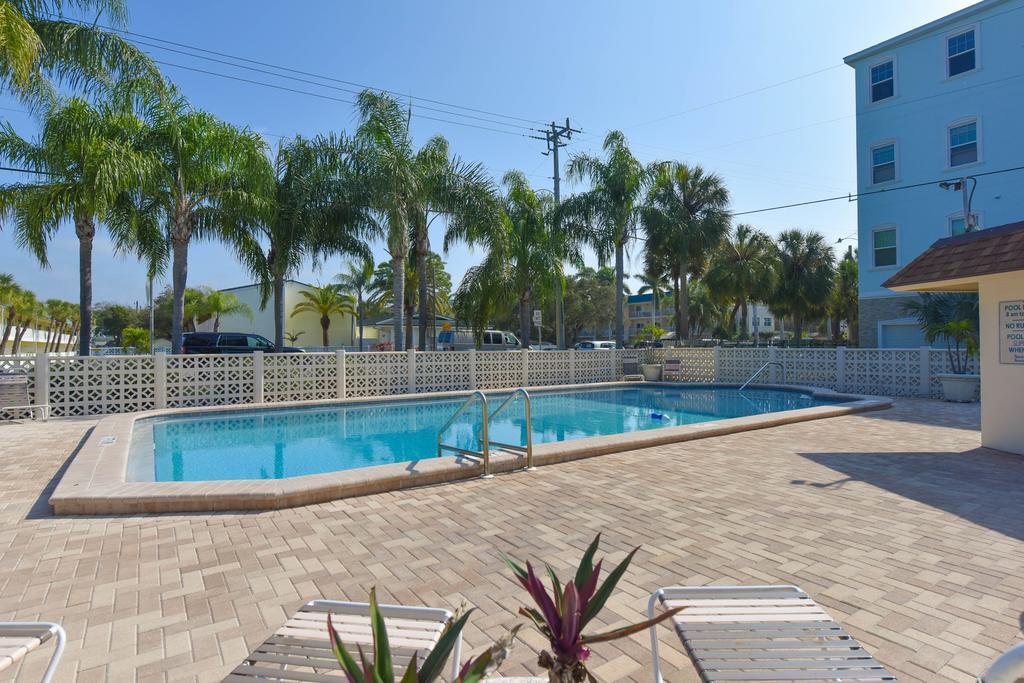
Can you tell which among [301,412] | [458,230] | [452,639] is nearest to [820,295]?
[458,230]

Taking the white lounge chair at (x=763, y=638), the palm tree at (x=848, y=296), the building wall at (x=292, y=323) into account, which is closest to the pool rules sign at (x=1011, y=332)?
the white lounge chair at (x=763, y=638)

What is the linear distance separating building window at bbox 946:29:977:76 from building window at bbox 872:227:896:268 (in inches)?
216

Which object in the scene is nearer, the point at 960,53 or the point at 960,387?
the point at 960,387

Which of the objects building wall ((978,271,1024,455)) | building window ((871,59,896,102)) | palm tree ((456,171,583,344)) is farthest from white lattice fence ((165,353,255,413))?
building window ((871,59,896,102))

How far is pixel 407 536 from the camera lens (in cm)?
432

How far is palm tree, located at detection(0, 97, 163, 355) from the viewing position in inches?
465

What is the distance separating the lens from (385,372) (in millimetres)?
15875

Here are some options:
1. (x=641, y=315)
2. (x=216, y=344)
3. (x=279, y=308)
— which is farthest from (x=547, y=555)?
(x=641, y=315)

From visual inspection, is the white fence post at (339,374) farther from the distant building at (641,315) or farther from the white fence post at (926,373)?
the distant building at (641,315)

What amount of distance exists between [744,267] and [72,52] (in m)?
29.5

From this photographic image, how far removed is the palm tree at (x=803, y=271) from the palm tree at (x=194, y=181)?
92.6 ft

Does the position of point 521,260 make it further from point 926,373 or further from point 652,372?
point 926,373

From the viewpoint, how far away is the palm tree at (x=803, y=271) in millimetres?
32875

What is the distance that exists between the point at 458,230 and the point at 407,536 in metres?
14.7
